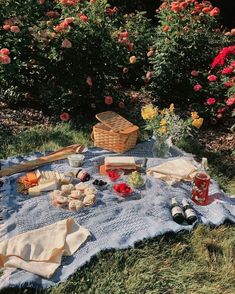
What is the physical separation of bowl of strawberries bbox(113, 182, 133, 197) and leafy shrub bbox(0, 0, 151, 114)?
6.35 ft

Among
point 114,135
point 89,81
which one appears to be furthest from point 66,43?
point 114,135

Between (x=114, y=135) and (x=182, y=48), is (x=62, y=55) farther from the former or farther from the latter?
(x=182, y=48)

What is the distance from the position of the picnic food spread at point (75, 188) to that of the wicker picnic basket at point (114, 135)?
0.12ft

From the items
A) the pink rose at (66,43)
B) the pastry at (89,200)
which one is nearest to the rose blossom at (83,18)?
the pink rose at (66,43)

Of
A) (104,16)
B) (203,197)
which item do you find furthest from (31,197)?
(104,16)

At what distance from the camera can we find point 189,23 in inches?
243

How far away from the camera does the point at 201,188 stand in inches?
160

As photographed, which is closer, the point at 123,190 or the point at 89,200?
the point at 89,200

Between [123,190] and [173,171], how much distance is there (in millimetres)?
628

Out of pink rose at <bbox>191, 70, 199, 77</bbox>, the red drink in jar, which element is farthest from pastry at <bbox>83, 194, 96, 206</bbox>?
pink rose at <bbox>191, 70, 199, 77</bbox>

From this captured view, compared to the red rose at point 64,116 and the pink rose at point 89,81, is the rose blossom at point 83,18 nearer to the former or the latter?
the pink rose at point 89,81

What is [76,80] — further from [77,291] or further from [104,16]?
[77,291]

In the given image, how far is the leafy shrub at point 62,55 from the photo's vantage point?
564cm

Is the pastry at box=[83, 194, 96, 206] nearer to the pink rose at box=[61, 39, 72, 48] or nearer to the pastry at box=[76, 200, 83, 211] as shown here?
the pastry at box=[76, 200, 83, 211]
